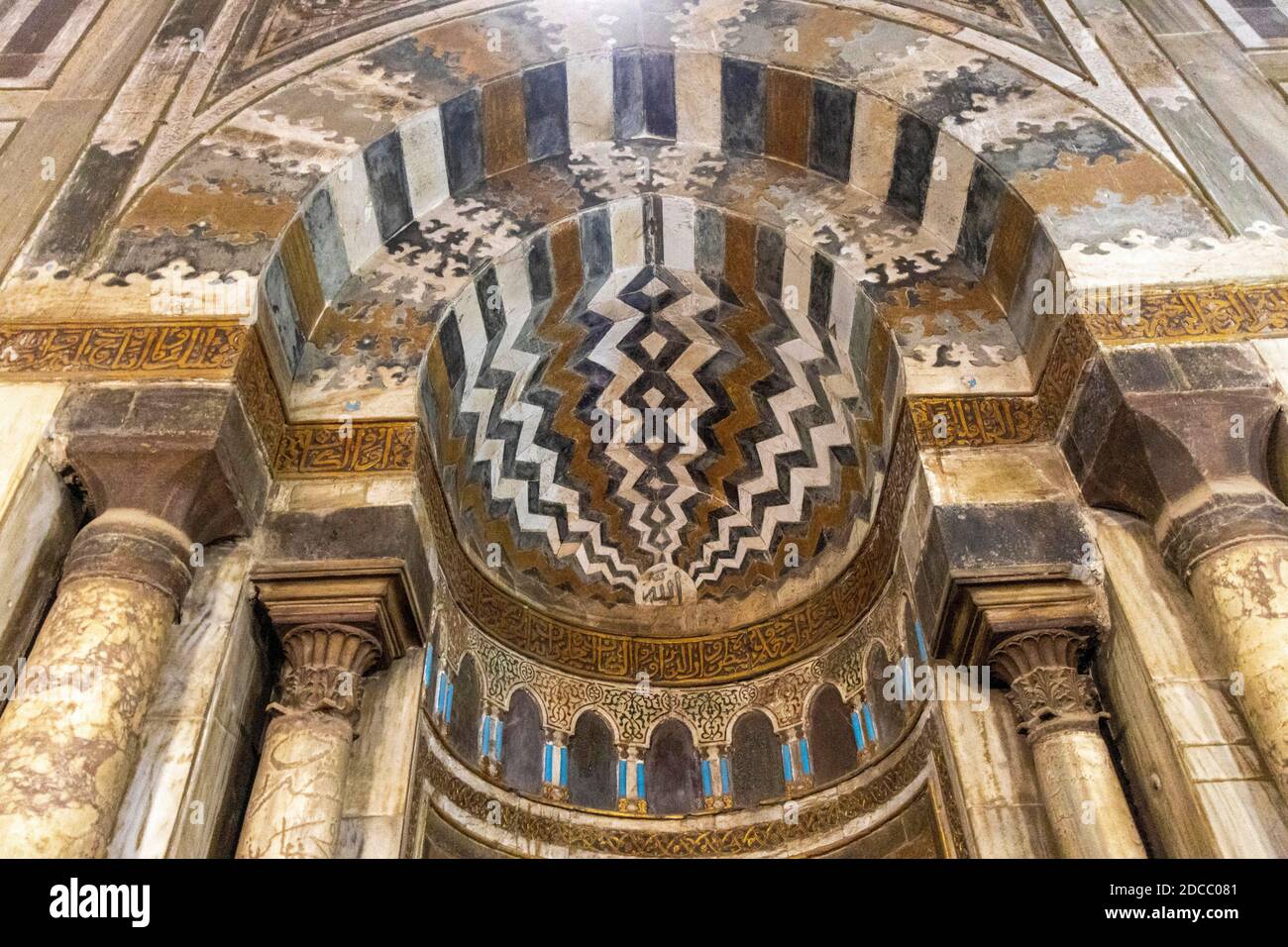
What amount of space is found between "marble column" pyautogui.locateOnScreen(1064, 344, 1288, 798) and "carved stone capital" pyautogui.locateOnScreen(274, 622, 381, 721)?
9.47ft

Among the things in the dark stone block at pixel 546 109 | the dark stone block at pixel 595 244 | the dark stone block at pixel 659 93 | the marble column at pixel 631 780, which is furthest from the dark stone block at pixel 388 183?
the marble column at pixel 631 780

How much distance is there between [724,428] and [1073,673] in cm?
329

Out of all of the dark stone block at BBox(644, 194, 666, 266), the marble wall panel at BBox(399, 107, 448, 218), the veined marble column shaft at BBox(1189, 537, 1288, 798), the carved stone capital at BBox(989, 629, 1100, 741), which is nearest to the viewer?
the veined marble column shaft at BBox(1189, 537, 1288, 798)

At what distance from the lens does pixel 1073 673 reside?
4129 mm

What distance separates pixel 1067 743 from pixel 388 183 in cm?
384

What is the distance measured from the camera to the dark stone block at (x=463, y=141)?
551 cm

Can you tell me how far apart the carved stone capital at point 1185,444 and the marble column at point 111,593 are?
3.27 meters

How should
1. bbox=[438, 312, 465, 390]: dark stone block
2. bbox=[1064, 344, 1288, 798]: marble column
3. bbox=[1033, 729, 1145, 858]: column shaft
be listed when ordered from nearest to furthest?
bbox=[1064, 344, 1288, 798]: marble column → bbox=[1033, 729, 1145, 858]: column shaft → bbox=[438, 312, 465, 390]: dark stone block

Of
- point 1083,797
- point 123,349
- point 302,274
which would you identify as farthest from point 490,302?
point 1083,797

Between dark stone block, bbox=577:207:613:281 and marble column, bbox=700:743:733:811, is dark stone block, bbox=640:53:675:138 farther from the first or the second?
marble column, bbox=700:743:733:811

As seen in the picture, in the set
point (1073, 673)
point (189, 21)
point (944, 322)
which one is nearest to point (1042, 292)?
point (944, 322)

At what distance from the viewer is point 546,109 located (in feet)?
19.1

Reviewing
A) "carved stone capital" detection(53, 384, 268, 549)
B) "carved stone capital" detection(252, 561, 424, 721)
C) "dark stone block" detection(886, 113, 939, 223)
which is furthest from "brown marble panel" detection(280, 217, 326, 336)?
"dark stone block" detection(886, 113, 939, 223)

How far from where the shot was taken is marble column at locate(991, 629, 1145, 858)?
3.73m
